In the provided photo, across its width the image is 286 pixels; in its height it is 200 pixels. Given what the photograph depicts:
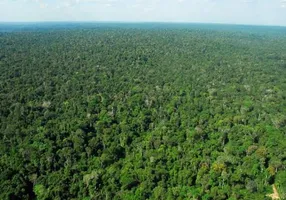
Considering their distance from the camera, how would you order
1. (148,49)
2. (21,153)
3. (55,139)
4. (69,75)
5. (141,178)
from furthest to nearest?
(148,49) → (69,75) → (55,139) → (21,153) → (141,178)

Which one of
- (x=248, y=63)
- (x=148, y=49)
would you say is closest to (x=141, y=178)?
(x=248, y=63)

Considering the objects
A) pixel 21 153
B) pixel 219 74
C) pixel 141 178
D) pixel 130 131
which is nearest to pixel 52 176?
pixel 21 153

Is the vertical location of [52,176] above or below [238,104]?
below

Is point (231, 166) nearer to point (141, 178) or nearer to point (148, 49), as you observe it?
point (141, 178)

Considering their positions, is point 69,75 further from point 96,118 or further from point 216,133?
point 216,133

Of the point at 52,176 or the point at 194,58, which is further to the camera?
the point at 194,58

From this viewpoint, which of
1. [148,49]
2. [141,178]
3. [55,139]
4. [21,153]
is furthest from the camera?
[148,49]
